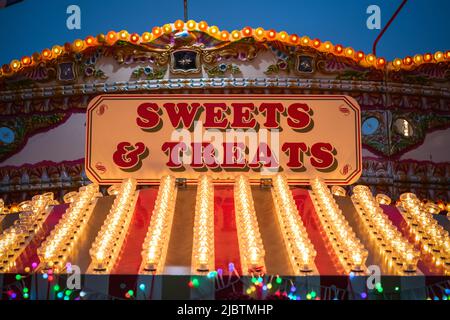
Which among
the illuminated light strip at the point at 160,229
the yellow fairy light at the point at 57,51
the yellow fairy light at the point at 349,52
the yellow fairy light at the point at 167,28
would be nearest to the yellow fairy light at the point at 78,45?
the yellow fairy light at the point at 57,51

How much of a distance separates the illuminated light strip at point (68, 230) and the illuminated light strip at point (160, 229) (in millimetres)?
420

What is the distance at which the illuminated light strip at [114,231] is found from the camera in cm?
364

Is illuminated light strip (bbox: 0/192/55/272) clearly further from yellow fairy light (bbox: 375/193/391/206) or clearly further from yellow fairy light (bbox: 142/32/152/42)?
yellow fairy light (bbox: 375/193/391/206)

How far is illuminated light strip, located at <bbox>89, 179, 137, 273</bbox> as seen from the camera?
3.64m

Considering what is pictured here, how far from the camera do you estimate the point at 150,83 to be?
18.5 feet

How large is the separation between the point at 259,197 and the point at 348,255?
47.7 inches

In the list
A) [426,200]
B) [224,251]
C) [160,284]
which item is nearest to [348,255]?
[224,251]

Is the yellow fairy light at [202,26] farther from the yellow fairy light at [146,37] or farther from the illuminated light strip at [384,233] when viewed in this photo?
the illuminated light strip at [384,233]

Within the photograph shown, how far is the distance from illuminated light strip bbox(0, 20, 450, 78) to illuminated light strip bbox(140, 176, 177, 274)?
1.21m

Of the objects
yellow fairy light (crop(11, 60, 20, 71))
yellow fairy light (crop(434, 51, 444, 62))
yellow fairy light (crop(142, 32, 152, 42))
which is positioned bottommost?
yellow fairy light (crop(11, 60, 20, 71))

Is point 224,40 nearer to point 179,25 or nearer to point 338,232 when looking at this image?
point 179,25

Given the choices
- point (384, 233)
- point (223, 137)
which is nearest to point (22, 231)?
point (223, 137)

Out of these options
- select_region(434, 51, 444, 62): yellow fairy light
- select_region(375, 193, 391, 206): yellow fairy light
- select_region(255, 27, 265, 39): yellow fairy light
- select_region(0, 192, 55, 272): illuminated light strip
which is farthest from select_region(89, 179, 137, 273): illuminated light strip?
select_region(434, 51, 444, 62): yellow fairy light

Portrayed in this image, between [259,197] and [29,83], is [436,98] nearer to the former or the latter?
[259,197]
